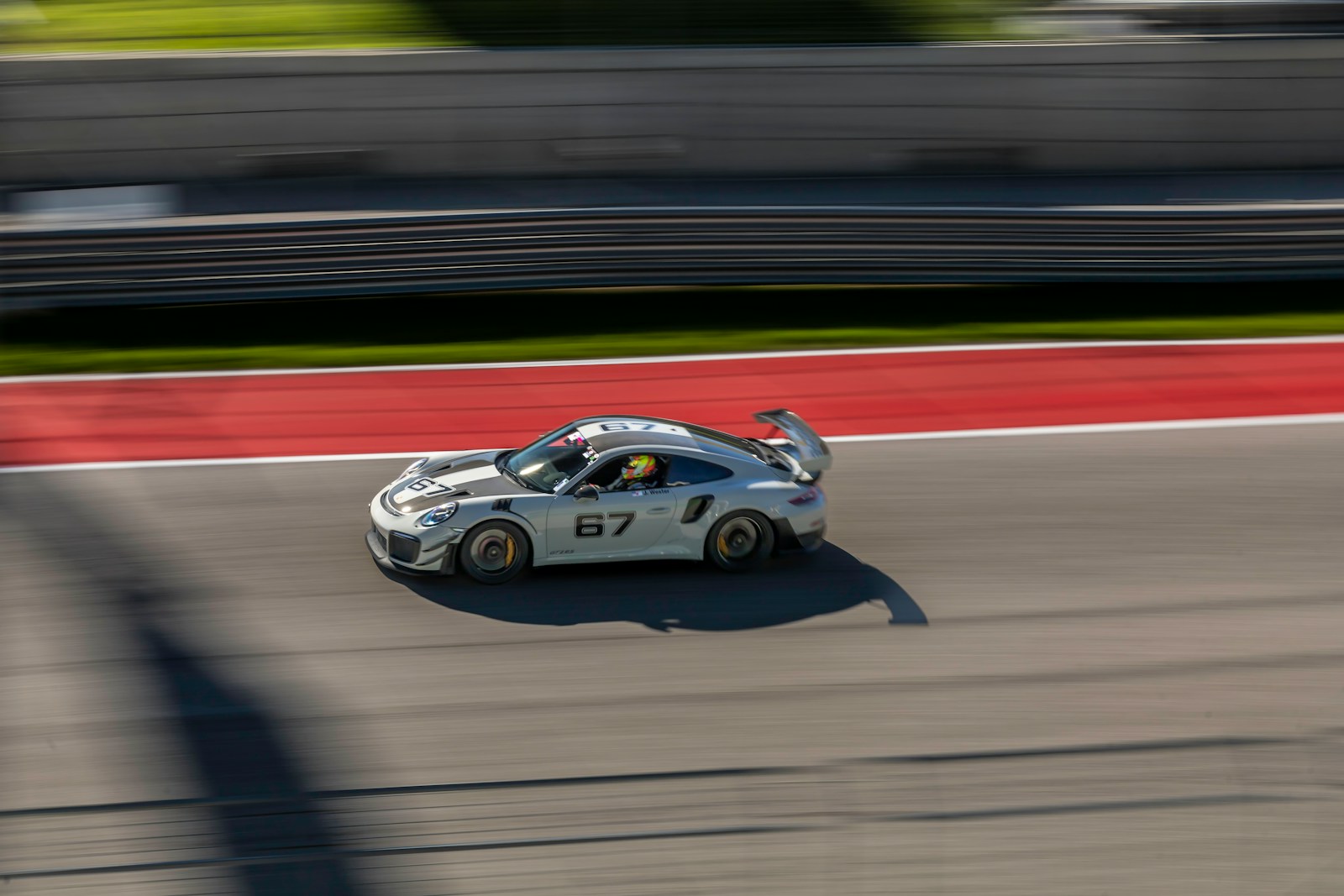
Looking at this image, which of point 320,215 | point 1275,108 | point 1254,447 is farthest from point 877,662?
point 1275,108

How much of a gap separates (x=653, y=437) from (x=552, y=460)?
0.70 metres

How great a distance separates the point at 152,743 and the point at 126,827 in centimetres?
73

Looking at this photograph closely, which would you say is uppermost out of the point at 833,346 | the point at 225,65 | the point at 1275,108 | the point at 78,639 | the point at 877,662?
the point at 1275,108

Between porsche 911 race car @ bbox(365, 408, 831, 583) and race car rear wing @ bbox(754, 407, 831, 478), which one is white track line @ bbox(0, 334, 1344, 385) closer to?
race car rear wing @ bbox(754, 407, 831, 478)

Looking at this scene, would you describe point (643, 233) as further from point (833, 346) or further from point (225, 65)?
point (225, 65)

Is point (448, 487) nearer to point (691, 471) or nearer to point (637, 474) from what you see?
point (637, 474)

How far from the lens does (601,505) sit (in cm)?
839

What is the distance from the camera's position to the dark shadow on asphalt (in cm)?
566

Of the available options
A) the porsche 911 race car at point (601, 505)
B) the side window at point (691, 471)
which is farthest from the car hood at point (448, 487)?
the side window at point (691, 471)

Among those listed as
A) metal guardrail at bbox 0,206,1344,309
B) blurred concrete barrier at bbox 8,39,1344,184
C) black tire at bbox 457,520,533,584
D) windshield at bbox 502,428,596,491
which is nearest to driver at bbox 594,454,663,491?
windshield at bbox 502,428,596,491

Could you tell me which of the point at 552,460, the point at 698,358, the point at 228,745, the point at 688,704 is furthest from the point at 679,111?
the point at 228,745

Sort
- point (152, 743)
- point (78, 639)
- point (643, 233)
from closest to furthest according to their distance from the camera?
point (152, 743), point (78, 639), point (643, 233)

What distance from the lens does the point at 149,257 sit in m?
13.9

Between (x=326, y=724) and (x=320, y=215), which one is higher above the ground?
(x=320, y=215)
